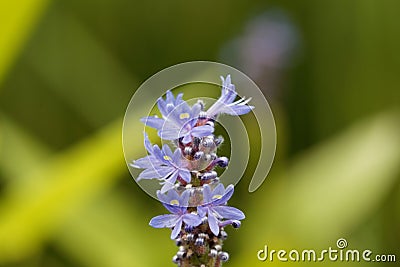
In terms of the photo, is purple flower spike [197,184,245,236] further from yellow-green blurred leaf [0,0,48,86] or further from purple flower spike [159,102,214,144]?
yellow-green blurred leaf [0,0,48,86]

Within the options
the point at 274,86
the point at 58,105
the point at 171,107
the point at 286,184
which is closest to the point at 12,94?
the point at 58,105

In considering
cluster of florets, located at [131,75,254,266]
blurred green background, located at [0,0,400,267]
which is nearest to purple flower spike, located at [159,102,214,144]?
cluster of florets, located at [131,75,254,266]

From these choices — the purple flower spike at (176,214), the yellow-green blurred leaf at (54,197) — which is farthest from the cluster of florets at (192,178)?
the yellow-green blurred leaf at (54,197)

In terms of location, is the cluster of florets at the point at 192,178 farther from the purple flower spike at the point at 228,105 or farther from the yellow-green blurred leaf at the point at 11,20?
the yellow-green blurred leaf at the point at 11,20

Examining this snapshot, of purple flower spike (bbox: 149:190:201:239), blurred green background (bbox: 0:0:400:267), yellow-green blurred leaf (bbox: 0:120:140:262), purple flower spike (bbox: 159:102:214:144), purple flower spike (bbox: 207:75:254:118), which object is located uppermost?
blurred green background (bbox: 0:0:400:267)

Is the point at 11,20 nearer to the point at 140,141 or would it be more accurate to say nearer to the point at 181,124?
the point at 140,141

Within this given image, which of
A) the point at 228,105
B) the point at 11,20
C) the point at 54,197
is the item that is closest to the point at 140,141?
the point at 54,197

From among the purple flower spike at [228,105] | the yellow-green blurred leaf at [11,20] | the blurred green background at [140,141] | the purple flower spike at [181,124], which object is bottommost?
the purple flower spike at [181,124]
